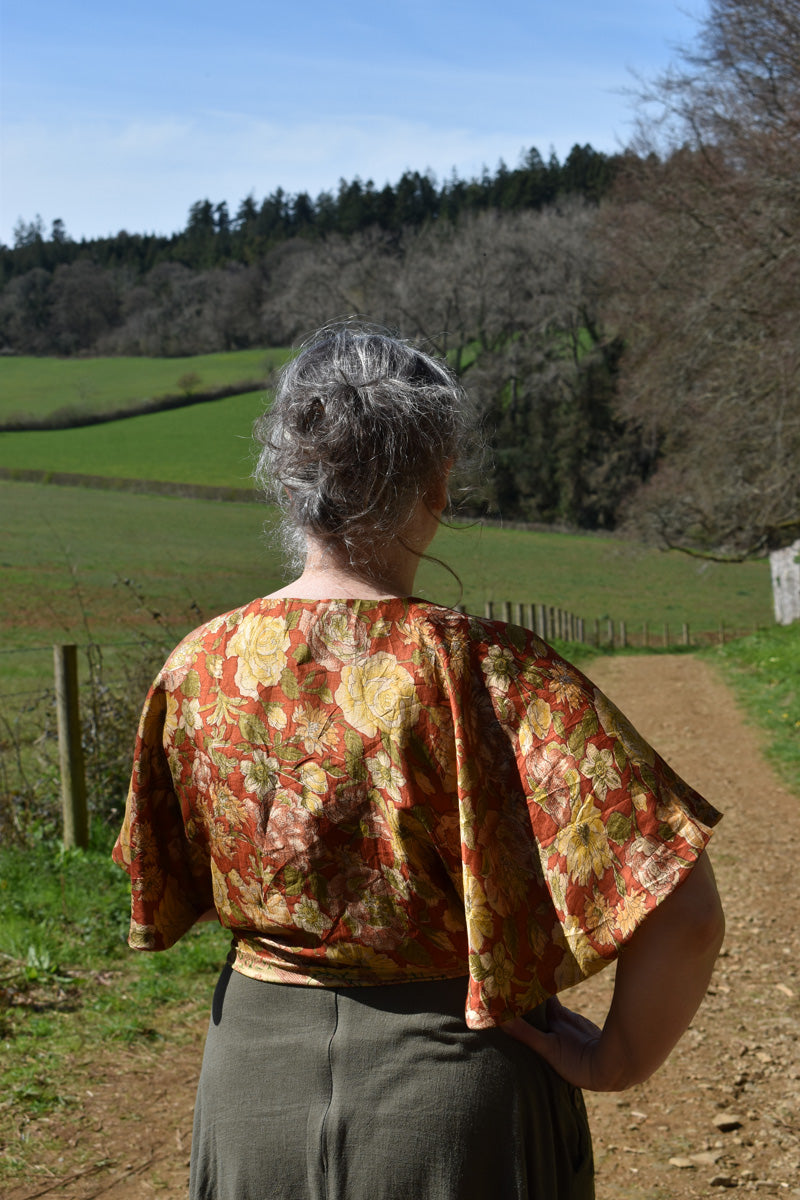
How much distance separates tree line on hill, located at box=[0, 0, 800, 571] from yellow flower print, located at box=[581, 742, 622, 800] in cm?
51

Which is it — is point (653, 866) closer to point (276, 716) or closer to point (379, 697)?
point (379, 697)

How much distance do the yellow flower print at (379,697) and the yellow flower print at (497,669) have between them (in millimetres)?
99

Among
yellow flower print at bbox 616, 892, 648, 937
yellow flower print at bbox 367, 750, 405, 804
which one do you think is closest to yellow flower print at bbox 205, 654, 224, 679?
yellow flower print at bbox 367, 750, 405, 804

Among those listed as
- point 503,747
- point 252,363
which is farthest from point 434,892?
point 252,363

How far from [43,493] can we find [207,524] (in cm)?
669

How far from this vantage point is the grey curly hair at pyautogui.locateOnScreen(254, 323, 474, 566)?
58.1 inches

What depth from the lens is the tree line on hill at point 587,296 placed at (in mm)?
16656

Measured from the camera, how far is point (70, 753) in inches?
247

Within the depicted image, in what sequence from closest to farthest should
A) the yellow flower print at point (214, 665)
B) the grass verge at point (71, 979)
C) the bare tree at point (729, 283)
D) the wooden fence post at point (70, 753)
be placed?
the yellow flower print at point (214, 665)
the grass verge at point (71, 979)
the wooden fence post at point (70, 753)
the bare tree at point (729, 283)

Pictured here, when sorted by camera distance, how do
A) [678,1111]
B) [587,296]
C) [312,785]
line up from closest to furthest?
[312,785]
[678,1111]
[587,296]

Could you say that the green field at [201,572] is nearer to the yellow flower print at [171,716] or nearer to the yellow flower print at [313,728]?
the yellow flower print at [171,716]

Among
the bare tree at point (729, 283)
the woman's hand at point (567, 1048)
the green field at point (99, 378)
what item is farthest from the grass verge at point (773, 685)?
the green field at point (99, 378)

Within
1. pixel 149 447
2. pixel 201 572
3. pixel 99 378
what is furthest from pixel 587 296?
pixel 201 572

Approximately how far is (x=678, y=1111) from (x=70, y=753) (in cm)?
394
